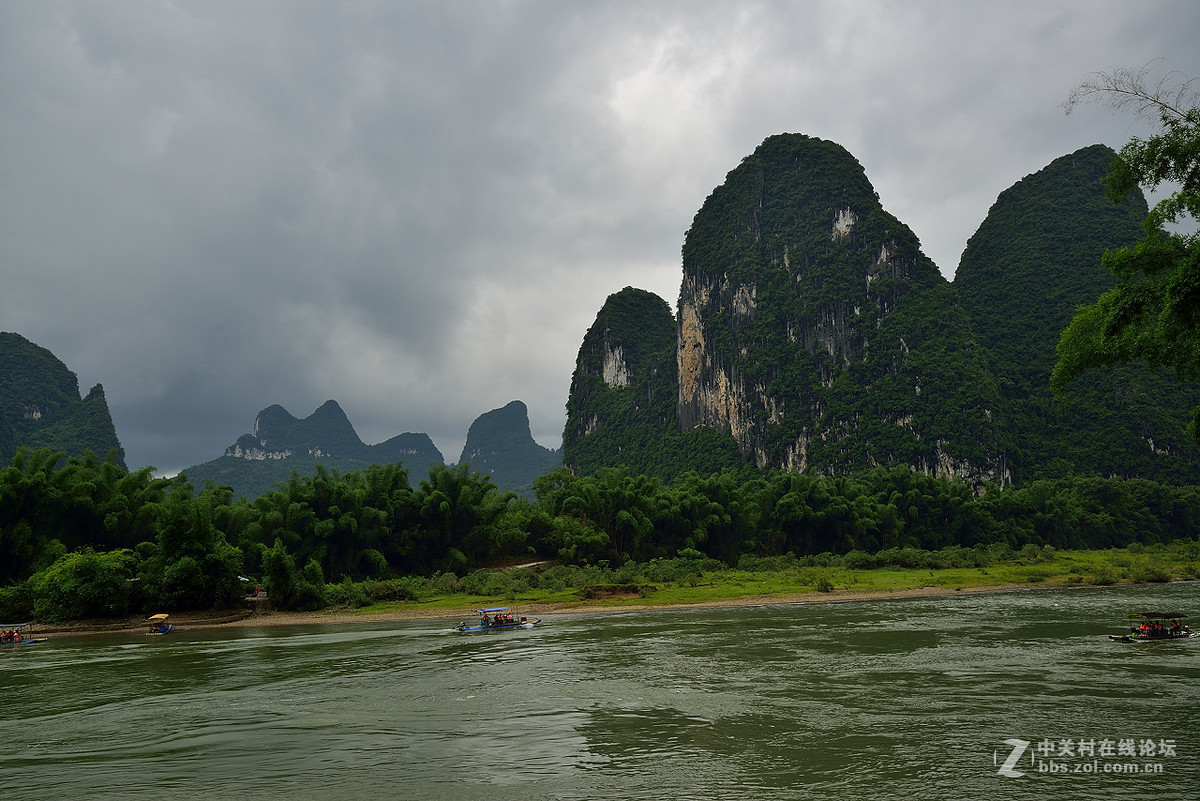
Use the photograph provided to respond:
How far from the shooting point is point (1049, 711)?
38.0 feet

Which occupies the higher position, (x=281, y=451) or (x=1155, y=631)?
(x=281, y=451)

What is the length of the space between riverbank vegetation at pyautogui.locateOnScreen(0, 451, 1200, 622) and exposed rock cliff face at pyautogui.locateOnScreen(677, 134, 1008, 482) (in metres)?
22.1

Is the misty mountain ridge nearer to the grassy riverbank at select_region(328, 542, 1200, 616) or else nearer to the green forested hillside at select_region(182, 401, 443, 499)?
the grassy riverbank at select_region(328, 542, 1200, 616)

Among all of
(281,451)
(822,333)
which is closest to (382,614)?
(822,333)

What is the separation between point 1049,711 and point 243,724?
1408 centimetres

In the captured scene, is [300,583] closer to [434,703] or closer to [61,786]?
[434,703]

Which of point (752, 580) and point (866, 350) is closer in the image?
point (752, 580)

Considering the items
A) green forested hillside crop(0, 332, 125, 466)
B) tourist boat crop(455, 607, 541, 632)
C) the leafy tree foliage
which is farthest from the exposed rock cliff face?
green forested hillside crop(0, 332, 125, 466)

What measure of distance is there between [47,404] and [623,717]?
121 m

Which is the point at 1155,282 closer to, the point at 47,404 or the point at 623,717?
the point at 623,717

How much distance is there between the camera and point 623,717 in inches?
497

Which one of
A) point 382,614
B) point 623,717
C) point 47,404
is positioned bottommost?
point 382,614

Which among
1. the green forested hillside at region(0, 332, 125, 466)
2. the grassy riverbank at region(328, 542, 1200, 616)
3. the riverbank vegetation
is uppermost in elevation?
the green forested hillside at region(0, 332, 125, 466)

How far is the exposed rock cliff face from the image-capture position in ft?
280
